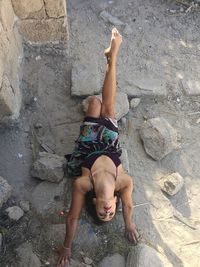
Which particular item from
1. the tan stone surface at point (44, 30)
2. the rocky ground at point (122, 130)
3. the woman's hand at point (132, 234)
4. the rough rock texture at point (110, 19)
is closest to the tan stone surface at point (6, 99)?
the rocky ground at point (122, 130)

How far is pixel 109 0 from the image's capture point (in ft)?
17.9

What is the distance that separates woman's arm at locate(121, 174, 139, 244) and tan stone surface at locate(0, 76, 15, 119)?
126 centimetres

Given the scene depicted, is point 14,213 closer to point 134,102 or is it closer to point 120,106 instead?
point 120,106

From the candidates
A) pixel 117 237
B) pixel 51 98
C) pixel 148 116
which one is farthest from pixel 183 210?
pixel 51 98

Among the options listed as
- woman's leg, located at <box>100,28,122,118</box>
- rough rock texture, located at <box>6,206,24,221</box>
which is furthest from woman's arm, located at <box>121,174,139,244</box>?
rough rock texture, located at <box>6,206,24,221</box>

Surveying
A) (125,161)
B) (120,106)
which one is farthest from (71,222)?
(120,106)

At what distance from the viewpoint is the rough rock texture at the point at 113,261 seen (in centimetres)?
351

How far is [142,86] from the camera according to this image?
15.2ft

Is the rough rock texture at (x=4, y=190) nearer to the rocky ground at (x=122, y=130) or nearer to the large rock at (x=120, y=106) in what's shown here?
the rocky ground at (x=122, y=130)

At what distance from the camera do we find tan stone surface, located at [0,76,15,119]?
152 inches

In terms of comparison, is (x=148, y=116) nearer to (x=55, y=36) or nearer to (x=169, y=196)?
(x=169, y=196)

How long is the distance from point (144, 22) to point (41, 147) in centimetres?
214

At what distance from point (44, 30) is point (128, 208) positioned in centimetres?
210

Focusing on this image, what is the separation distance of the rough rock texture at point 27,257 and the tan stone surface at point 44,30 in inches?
85.9
